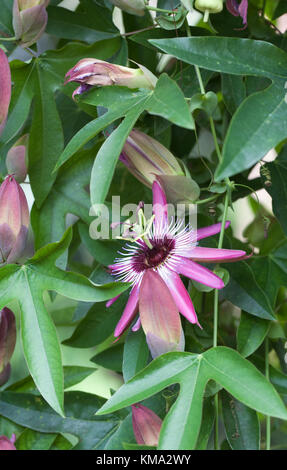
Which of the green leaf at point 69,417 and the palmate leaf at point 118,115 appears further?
the green leaf at point 69,417

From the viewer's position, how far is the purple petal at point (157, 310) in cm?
70

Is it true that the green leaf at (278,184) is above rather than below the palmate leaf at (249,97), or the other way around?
below

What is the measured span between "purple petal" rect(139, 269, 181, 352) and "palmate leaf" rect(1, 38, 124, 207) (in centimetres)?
27

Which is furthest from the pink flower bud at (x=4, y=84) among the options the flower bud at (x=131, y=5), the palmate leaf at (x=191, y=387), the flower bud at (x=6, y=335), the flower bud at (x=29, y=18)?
the palmate leaf at (x=191, y=387)

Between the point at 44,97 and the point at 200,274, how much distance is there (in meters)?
0.39

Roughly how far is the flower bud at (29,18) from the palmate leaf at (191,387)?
0.48m

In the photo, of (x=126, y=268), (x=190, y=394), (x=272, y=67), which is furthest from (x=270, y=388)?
(x=272, y=67)

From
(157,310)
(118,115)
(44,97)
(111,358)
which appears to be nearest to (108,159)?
(118,115)

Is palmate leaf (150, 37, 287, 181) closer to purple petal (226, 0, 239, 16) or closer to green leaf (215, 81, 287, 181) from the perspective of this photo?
green leaf (215, 81, 287, 181)

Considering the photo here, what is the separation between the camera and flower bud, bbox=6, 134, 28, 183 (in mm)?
892

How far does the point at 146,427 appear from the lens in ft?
2.40

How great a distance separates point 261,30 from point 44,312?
0.55 meters

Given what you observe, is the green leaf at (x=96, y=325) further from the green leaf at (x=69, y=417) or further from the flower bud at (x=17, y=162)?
the flower bud at (x=17, y=162)

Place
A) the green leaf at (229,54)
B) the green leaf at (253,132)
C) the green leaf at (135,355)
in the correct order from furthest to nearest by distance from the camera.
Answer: the green leaf at (135,355) → the green leaf at (229,54) → the green leaf at (253,132)
